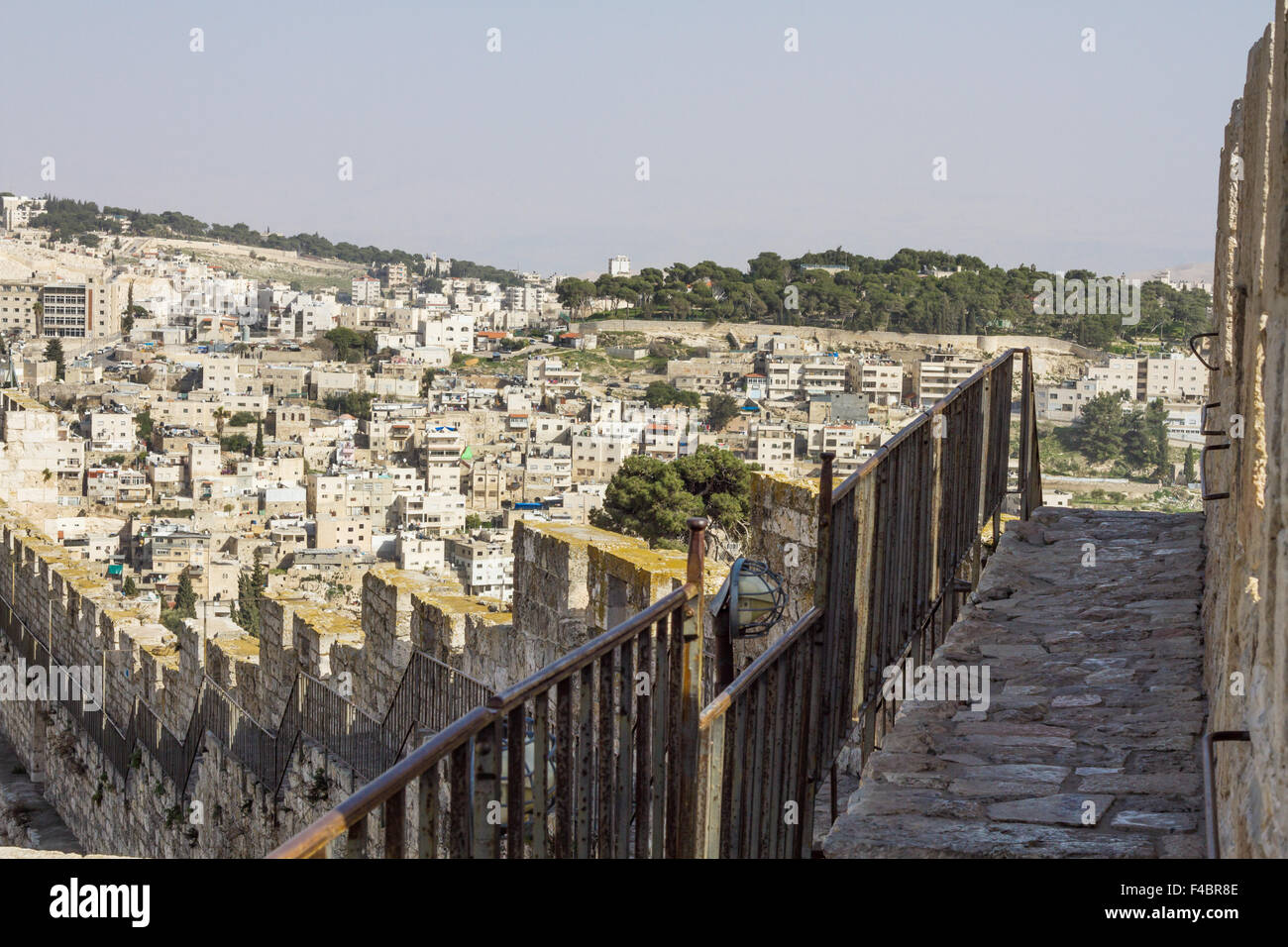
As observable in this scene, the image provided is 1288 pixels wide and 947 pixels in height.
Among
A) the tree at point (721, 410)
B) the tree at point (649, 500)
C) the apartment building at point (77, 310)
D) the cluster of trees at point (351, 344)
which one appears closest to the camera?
the tree at point (649, 500)

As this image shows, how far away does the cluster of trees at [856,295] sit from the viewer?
5328 centimetres

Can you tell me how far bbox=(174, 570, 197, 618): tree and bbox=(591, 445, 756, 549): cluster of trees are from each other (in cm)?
2238

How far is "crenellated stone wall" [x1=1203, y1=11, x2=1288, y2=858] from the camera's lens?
5.27 ft

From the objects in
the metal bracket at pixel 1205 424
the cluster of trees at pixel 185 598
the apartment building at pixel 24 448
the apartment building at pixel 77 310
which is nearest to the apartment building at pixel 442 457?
the cluster of trees at pixel 185 598

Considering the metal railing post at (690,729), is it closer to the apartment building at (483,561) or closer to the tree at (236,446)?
the apartment building at (483,561)

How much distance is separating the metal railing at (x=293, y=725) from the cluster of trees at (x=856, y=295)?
3683 cm

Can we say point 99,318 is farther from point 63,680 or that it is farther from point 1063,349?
point 63,680

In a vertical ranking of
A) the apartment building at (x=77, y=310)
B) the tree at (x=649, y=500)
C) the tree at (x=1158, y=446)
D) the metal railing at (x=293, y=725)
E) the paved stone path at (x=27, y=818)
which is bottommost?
the paved stone path at (x=27, y=818)

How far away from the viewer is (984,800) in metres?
2.92

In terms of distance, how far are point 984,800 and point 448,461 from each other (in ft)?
248

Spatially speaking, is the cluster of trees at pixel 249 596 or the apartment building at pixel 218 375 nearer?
the cluster of trees at pixel 249 596

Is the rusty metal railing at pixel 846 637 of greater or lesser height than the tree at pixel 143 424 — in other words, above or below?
above

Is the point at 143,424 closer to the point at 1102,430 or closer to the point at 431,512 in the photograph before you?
the point at 431,512

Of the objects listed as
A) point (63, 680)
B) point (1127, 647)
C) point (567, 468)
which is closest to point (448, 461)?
point (567, 468)
